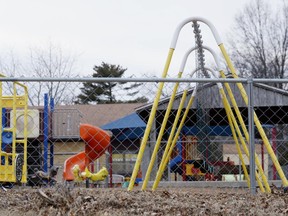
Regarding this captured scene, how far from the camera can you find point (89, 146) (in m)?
9.77

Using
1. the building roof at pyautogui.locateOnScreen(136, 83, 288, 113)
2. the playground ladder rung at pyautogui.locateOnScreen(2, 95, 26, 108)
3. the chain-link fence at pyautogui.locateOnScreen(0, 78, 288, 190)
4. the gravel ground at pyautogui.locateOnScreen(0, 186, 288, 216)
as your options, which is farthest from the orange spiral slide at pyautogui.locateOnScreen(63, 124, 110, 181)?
the gravel ground at pyautogui.locateOnScreen(0, 186, 288, 216)

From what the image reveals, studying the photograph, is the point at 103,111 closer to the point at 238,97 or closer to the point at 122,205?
the point at 238,97

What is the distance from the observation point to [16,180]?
35.1 ft

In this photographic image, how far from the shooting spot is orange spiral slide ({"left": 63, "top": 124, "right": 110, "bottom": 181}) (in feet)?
29.9

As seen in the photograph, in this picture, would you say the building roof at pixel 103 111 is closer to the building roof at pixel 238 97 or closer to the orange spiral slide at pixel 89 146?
the building roof at pixel 238 97

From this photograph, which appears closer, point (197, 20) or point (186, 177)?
point (197, 20)

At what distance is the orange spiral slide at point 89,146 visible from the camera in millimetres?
9109

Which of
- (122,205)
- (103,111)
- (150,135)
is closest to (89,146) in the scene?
(150,135)

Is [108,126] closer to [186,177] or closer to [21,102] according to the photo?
[186,177]

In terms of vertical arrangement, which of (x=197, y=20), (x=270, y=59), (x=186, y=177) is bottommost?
(x=186, y=177)

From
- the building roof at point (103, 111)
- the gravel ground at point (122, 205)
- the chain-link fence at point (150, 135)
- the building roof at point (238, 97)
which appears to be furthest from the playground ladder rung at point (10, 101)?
the building roof at point (103, 111)

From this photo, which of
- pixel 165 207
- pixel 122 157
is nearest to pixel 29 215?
pixel 165 207

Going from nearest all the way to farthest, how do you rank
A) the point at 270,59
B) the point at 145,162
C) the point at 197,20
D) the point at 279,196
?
the point at 279,196, the point at 197,20, the point at 145,162, the point at 270,59

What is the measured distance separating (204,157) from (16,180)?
16.6 ft
